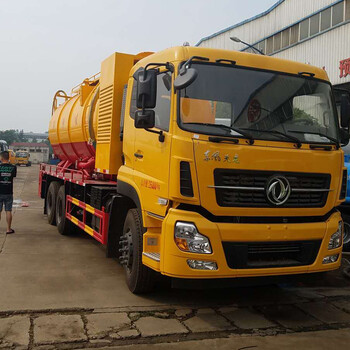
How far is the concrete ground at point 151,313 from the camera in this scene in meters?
3.95

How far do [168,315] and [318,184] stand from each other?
2123 mm

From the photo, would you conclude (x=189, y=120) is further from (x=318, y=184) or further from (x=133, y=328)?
(x=133, y=328)

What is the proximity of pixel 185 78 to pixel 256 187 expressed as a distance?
4.21 feet

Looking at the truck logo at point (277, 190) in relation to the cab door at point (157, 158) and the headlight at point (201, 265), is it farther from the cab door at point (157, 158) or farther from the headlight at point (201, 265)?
the cab door at point (157, 158)

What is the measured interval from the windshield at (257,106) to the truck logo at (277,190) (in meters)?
0.45

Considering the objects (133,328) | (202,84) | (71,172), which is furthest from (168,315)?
(71,172)

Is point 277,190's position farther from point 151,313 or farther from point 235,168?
point 151,313

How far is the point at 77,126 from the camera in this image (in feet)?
28.2

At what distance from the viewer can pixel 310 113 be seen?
190 inches

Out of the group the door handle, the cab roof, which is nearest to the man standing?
the door handle

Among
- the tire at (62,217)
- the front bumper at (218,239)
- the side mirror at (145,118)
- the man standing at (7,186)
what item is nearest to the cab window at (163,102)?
the side mirror at (145,118)

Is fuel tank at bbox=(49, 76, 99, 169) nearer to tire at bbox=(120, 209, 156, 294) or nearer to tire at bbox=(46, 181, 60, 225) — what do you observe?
tire at bbox=(46, 181, 60, 225)

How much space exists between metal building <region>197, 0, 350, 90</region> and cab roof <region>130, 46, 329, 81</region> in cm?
1490

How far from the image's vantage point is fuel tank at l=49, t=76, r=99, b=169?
299 inches
